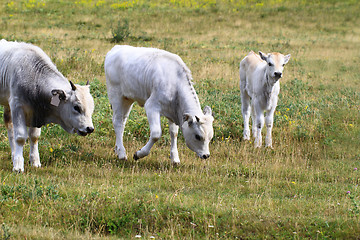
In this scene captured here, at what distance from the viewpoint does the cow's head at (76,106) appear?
8141mm

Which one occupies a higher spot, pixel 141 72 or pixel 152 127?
pixel 141 72

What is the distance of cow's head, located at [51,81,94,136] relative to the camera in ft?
26.7

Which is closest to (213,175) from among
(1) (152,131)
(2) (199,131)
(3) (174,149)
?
(2) (199,131)

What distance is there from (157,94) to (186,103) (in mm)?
620

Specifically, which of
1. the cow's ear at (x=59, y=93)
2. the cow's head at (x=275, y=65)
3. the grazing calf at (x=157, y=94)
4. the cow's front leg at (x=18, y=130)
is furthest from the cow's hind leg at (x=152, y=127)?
the cow's head at (x=275, y=65)

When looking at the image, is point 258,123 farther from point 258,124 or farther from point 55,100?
point 55,100

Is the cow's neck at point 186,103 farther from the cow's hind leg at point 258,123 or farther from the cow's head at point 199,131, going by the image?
the cow's hind leg at point 258,123

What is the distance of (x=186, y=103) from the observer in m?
8.70

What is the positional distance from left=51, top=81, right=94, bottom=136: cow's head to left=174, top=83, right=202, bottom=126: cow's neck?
5.34 ft

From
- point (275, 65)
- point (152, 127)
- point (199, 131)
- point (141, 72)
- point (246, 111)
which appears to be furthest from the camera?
point (246, 111)

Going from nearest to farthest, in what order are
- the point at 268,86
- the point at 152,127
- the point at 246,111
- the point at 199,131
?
the point at 199,131, the point at 152,127, the point at 268,86, the point at 246,111

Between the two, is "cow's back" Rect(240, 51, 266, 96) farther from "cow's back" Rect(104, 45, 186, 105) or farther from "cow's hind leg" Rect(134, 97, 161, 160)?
"cow's hind leg" Rect(134, 97, 161, 160)

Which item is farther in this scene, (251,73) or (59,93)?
(251,73)

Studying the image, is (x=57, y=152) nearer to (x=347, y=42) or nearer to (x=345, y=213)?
(x=345, y=213)
